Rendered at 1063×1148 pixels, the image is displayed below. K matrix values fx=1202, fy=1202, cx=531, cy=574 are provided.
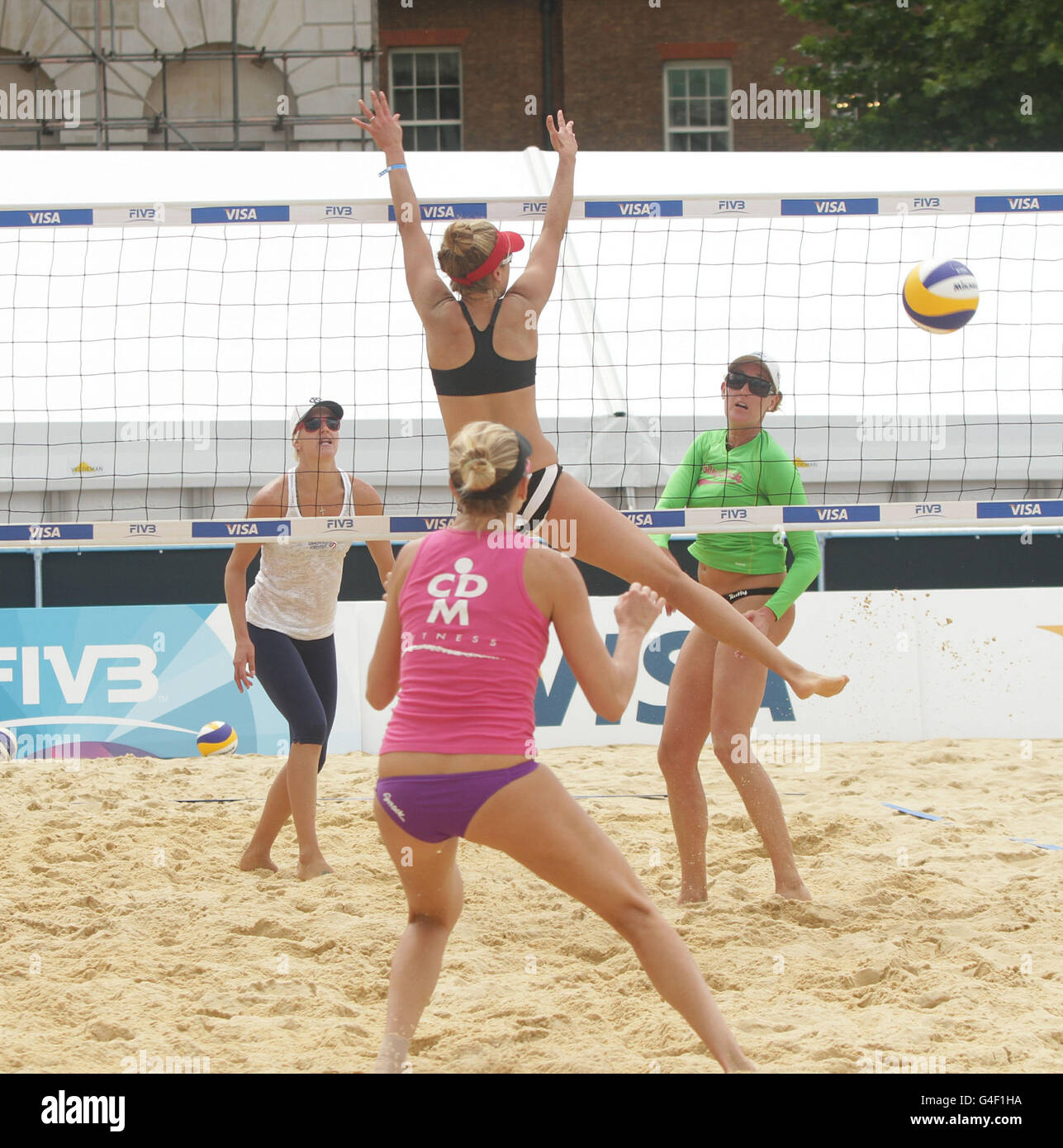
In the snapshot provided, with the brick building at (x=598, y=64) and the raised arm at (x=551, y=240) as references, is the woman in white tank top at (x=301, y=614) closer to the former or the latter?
the raised arm at (x=551, y=240)

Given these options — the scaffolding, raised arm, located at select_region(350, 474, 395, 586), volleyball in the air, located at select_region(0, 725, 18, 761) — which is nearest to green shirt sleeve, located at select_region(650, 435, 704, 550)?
raised arm, located at select_region(350, 474, 395, 586)

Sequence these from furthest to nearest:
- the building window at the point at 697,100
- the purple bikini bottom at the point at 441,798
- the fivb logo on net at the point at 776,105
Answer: the building window at the point at 697,100 < the fivb logo on net at the point at 776,105 < the purple bikini bottom at the point at 441,798

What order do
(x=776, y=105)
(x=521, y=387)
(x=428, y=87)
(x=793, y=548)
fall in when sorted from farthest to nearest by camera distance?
(x=428, y=87) < (x=776, y=105) < (x=793, y=548) < (x=521, y=387)

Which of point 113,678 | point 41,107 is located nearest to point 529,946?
point 113,678

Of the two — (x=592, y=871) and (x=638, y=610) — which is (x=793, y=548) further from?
(x=592, y=871)

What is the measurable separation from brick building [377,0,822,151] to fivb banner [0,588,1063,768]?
11361 millimetres

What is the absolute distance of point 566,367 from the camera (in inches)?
303

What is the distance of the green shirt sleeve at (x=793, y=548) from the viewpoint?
3.87 meters

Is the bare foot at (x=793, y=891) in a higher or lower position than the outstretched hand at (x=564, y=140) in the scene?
lower

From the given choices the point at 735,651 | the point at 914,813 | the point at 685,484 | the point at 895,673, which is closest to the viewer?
the point at 735,651

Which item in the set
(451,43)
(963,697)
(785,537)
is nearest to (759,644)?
(785,537)

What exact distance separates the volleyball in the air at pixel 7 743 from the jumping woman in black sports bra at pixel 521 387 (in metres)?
4.85

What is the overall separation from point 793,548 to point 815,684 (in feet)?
3.36

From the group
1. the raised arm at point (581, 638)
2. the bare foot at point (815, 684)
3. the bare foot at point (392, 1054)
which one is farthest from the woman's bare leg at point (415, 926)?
the bare foot at point (815, 684)
